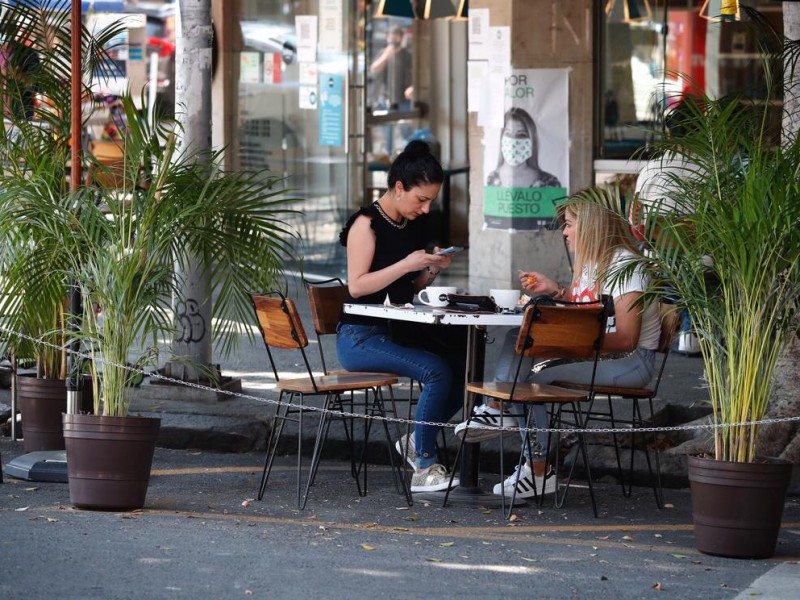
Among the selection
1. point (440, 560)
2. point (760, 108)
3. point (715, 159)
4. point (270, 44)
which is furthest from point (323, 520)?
point (270, 44)

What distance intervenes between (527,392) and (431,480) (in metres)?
0.70

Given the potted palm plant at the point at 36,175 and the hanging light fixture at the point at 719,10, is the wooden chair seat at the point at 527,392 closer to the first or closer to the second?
the potted palm plant at the point at 36,175

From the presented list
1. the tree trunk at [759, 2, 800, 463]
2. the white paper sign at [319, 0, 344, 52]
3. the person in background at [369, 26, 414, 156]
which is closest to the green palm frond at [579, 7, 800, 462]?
the tree trunk at [759, 2, 800, 463]

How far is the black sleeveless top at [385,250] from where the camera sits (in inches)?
281

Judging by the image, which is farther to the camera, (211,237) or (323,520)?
(211,237)

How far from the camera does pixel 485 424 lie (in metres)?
6.86

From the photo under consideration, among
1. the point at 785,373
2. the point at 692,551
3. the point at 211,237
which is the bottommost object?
the point at 692,551

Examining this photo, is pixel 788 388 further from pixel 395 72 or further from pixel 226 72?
pixel 395 72

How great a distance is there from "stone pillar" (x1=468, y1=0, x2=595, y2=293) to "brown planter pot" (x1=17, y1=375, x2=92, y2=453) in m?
5.70

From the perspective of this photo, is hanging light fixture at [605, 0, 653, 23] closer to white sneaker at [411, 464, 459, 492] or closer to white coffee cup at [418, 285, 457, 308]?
white coffee cup at [418, 285, 457, 308]

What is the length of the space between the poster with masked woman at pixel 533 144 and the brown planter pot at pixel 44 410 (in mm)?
5705

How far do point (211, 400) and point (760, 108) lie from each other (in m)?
3.68

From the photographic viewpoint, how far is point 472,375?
6859 mm

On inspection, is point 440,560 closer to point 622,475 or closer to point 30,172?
point 622,475
